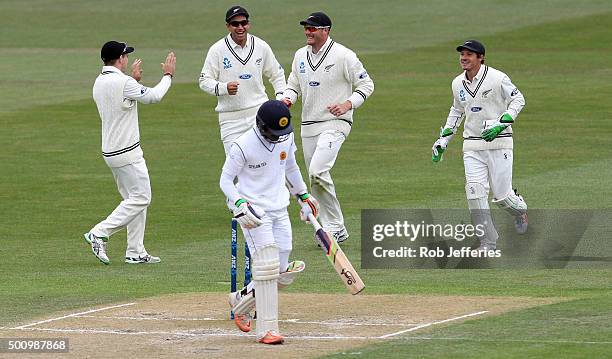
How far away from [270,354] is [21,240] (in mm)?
7493

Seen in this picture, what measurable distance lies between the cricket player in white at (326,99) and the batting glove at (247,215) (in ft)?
17.7

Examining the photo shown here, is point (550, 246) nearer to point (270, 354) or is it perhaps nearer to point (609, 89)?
point (270, 354)

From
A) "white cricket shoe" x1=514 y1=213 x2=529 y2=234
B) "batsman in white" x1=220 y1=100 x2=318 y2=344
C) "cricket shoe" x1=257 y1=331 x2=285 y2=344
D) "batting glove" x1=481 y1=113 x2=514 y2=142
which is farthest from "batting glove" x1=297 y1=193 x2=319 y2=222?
"white cricket shoe" x1=514 y1=213 x2=529 y2=234

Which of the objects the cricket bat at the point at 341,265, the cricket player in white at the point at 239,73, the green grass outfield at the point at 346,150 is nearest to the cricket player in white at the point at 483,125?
the green grass outfield at the point at 346,150

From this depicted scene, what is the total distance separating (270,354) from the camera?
34.6 ft

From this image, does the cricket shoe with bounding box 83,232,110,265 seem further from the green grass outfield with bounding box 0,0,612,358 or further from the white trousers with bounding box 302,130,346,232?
the white trousers with bounding box 302,130,346,232

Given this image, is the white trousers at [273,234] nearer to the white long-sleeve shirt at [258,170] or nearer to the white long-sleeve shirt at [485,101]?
the white long-sleeve shirt at [258,170]

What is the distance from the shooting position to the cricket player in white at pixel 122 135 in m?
15.3

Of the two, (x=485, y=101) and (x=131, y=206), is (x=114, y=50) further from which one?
(x=485, y=101)

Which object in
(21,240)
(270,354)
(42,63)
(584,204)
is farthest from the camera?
(42,63)

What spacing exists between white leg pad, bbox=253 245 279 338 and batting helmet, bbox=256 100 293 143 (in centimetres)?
93

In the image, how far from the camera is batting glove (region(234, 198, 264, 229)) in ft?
35.5

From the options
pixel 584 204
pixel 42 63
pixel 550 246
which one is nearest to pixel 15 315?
pixel 550 246

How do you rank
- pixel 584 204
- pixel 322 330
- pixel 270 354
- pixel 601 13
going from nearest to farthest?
pixel 270 354 → pixel 322 330 → pixel 584 204 → pixel 601 13
